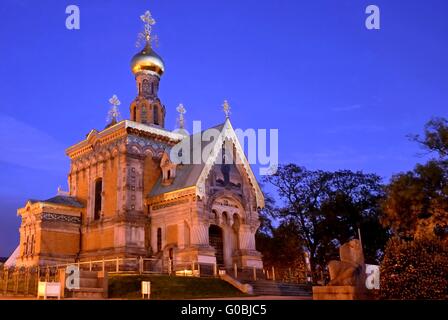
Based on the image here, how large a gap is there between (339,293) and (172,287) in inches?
420

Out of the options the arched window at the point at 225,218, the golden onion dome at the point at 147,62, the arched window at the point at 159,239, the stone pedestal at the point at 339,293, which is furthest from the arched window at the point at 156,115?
the stone pedestal at the point at 339,293

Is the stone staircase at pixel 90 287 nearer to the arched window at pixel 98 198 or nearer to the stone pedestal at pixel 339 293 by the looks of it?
the stone pedestal at pixel 339 293

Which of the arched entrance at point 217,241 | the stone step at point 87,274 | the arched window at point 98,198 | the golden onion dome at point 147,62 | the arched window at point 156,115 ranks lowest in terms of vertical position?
the stone step at point 87,274

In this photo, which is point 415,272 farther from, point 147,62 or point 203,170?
point 147,62

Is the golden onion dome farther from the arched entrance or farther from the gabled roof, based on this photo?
the arched entrance

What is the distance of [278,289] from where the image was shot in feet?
102

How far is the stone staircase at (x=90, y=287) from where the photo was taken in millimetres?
24083

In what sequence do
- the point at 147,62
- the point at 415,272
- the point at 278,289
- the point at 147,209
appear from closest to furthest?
1. the point at 415,272
2. the point at 278,289
3. the point at 147,209
4. the point at 147,62

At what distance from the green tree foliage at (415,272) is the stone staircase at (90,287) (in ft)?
45.0

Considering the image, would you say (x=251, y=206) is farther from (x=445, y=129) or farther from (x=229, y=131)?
(x=445, y=129)

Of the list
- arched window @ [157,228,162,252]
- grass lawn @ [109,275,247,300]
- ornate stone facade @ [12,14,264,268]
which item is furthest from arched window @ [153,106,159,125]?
grass lawn @ [109,275,247,300]

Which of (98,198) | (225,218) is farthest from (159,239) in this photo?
(98,198)
